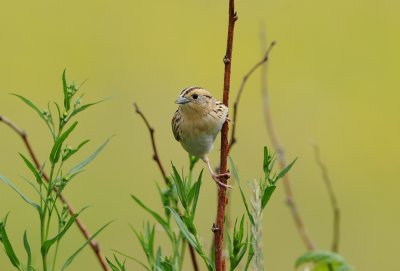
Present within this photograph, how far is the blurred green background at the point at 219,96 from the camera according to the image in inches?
288

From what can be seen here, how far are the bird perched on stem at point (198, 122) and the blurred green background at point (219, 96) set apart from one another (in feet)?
10.7

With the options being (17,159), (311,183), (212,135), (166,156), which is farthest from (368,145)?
(212,135)

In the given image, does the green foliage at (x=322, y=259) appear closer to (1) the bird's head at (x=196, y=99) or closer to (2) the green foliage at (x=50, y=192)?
(2) the green foliage at (x=50, y=192)

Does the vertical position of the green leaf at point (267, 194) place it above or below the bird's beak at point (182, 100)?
below

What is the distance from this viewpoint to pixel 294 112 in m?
9.19

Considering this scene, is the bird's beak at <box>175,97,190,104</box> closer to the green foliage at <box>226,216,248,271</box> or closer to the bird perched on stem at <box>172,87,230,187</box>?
the bird perched on stem at <box>172,87,230,187</box>

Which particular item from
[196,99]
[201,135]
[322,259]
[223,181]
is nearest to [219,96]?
[196,99]

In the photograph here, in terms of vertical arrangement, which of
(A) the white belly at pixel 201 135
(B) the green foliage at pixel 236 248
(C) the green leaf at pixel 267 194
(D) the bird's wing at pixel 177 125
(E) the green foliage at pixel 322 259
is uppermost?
(D) the bird's wing at pixel 177 125

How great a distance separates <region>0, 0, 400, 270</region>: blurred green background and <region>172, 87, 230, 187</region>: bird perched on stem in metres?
3.27

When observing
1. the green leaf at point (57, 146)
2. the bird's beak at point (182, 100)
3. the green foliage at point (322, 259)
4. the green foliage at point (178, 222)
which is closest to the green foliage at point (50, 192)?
the green leaf at point (57, 146)

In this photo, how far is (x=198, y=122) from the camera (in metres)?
2.79

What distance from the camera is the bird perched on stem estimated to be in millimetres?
2691

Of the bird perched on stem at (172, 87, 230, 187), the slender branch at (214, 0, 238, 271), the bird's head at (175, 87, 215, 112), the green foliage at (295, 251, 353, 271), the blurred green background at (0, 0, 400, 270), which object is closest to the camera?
the green foliage at (295, 251, 353, 271)

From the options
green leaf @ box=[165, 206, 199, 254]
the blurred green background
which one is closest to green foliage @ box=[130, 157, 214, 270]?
green leaf @ box=[165, 206, 199, 254]
